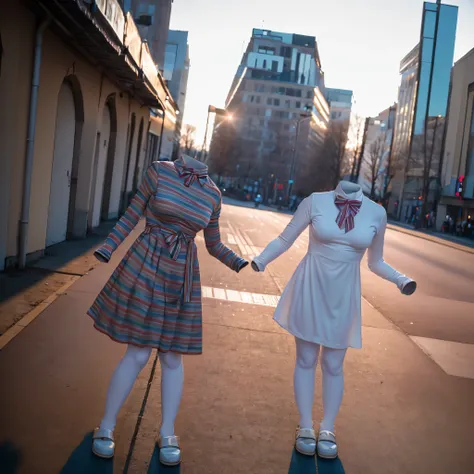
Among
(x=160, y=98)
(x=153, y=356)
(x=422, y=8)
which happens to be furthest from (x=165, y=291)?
(x=422, y=8)

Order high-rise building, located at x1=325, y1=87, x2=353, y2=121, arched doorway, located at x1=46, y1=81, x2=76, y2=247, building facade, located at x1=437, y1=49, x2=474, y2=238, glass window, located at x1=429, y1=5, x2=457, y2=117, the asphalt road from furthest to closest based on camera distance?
high-rise building, located at x1=325, y1=87, x2=353, y2=121
glass window, located at x1=429, y1=5, x2=457, y2=117
building facade, located at x1=437, y1=49, x2=474, y2=238
arched doorway, located at x1=46, y1=81, x2=76, y2=247
the asphalt road

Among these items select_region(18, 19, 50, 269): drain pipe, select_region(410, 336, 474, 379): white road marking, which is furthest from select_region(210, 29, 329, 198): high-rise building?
select_region(410, 336, 474, 379): white road marking

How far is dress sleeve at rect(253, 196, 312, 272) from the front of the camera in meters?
4.47

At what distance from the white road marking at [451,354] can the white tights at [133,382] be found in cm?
383

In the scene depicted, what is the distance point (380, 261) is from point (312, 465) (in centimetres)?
147

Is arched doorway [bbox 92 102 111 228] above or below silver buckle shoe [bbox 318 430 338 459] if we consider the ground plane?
above

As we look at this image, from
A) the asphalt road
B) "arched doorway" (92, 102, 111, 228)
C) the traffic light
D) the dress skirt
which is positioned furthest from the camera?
the traffic light

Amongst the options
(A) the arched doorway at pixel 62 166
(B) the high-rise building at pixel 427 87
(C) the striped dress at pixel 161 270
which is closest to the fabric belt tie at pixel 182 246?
(C) the striped dress at pixel 161 270

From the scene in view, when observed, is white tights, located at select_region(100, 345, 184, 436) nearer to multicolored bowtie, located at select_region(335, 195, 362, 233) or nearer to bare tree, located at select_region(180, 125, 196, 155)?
multicolored bowtie, located at select_region(335, 195, 362, 233)

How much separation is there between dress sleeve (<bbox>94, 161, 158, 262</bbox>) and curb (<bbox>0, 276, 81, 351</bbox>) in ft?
7.77

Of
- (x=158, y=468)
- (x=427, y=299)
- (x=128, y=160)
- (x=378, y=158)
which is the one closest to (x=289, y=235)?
(x=158, y=468)

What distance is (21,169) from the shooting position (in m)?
9.90

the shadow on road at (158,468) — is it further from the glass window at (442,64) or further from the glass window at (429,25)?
the glass window at (429,25)

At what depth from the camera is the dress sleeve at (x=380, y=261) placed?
453 cm
